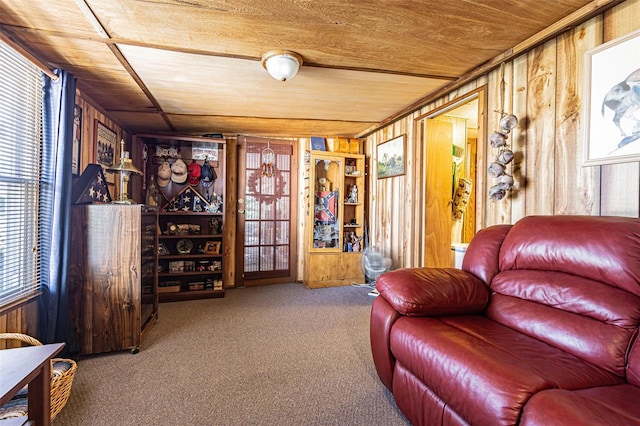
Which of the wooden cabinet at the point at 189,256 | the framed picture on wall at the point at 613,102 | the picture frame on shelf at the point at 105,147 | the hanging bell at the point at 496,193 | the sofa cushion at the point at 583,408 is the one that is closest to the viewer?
the sofa cushion at the point at 583,408

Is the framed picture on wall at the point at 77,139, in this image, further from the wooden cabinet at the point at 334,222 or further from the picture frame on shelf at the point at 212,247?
the wooden cabinet at the point at 334,222

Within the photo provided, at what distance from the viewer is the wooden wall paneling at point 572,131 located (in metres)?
1.58

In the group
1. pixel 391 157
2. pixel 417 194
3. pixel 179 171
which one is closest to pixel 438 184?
pixel 417 194

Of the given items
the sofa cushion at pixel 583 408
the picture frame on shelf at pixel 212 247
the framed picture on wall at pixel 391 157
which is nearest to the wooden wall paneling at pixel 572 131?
the sofa cushion at pixel 583 408

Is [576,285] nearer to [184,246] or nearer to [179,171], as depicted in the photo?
[184,246]

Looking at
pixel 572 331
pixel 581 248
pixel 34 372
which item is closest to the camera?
pixel 34 372

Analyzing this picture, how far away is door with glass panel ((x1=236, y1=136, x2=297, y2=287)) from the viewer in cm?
413

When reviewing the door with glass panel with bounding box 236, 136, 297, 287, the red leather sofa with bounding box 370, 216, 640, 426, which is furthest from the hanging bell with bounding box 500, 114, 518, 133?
the door with glass panel with bounding box 236, 136, 297, 287

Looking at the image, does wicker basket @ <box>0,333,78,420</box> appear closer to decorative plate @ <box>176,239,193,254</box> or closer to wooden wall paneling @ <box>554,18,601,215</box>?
decorative plate @ <box>176,239,193,254</box>

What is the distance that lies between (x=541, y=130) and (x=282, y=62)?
69.4 inches

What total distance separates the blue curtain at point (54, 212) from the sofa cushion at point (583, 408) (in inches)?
103

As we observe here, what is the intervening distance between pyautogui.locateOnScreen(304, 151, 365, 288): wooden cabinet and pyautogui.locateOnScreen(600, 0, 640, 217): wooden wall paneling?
111 inches

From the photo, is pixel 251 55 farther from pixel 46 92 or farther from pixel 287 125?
pixel 287 125

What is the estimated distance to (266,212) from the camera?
4230 mm
